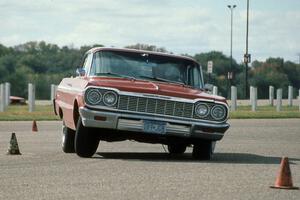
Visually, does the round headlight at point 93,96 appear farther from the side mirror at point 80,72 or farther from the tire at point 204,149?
the tire at point 204,149

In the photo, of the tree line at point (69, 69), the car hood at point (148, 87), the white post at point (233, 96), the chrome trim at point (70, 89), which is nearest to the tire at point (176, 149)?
the car hood at point (148, 87)

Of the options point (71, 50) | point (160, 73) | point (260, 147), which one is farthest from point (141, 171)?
point (71, 50)

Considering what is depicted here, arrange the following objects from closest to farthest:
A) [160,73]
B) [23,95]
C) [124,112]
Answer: [124,112] → [160,73] → [23,95]

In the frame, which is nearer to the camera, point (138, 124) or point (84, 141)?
point (138, 124)

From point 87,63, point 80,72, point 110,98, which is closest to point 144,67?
point 87,63

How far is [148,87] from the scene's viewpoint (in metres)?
16.2

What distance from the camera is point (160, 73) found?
17344 mm

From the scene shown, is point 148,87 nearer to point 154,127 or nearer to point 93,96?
point 154,127

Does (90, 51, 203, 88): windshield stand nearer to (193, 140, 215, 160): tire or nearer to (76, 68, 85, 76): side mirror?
(76, 68, 85, 76): side mirror

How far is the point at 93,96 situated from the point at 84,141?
28.9 inches

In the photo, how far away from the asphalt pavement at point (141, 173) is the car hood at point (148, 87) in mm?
1021

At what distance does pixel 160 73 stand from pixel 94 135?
178 centimetres


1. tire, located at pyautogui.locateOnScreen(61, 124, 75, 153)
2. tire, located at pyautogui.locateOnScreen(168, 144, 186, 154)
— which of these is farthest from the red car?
tire, located at pyautogui.locateOnScreen(168, 144, 186, 154)

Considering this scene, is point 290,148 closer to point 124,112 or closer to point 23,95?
point 124,112
